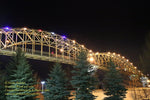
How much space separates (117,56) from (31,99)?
75.1 meters

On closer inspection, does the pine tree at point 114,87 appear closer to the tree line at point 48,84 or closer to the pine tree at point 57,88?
the tree line at point 48,84

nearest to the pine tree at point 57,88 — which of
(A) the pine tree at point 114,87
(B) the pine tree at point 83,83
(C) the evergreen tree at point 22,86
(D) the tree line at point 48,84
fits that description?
(D) the tree line at point 48,84

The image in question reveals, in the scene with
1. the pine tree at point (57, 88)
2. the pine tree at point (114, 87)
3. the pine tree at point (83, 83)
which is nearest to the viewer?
the pine tree at point (83, 83)

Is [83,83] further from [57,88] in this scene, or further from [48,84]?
[48,84]

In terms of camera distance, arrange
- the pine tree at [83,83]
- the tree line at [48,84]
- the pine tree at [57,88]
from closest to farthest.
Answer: the tree line at [48,84], the pine tree at [83,83], the pine tree at [57,88]

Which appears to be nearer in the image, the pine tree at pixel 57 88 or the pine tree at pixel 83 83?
the pine tree at pixel 83 83

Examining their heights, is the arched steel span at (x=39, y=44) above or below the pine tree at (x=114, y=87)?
above

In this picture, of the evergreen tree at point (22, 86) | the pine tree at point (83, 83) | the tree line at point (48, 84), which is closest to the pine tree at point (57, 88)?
the tree line at point (48, 84)

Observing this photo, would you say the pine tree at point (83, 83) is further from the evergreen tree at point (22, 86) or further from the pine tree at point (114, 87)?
the evergreen tree at point (22, 86)

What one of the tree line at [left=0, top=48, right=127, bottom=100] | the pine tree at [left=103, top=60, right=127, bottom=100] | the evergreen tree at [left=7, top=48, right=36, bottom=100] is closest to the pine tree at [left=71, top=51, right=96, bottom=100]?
the tree line at [left=0, top=48, right=127, bottom=100]

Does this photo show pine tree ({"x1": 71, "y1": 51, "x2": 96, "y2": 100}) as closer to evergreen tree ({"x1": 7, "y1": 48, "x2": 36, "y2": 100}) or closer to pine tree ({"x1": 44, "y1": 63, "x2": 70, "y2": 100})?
pine tree ({"x1": 44, "y1": 63, "x2": 70, "y2": 100})

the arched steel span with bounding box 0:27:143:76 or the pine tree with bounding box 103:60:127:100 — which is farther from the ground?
the arched steel span with bounding box 0:27:143:76

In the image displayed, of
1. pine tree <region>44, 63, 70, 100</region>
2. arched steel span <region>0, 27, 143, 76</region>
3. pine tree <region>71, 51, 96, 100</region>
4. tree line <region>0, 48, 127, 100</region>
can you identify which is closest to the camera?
tree line <region>0, 48, 127, 100</region>

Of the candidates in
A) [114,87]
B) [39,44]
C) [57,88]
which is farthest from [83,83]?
[39,44]
